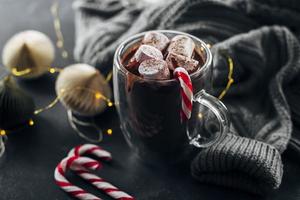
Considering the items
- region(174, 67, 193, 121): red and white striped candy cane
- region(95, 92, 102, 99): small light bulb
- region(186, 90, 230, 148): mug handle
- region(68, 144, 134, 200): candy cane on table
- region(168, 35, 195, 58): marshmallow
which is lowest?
region(68, 144, 134, 200): candy cane on table

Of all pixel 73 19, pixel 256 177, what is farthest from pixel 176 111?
pixel 73 19

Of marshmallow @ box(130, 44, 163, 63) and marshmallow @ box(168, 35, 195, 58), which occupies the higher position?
marshmallow @ box(130, 44, 163, 63)

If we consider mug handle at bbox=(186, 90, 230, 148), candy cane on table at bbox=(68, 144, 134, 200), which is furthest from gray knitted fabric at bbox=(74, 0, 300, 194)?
candy cane on table at bbox=(68, 144, 134, 200)

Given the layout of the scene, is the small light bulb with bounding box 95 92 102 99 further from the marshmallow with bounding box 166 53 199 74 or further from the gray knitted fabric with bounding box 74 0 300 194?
the marshmallow with bounding box 166 53 199 74

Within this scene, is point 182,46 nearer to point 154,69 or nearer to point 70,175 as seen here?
point 154,69

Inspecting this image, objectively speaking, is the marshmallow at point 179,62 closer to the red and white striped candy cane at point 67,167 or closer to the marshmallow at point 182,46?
the marshmallow at point 182,46

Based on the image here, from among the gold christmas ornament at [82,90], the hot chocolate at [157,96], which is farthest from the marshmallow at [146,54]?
the gold christmas ornament at [82,90]
